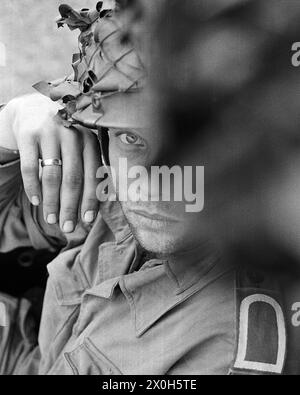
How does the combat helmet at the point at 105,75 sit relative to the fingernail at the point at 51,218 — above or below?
above

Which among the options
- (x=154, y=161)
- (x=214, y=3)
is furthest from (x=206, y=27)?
(x=154, y=161)

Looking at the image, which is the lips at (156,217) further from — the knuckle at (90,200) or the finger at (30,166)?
the finger at (30,166)

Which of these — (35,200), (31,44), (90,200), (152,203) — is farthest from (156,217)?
(31,44)

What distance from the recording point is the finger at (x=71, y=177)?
147 centimetres

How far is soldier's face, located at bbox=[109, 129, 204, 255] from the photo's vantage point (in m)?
1.43

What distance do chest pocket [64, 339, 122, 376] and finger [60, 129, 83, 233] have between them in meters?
0.27

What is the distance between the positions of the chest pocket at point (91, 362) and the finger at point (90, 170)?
0.96 feet

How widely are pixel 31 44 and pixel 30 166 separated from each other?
28cm

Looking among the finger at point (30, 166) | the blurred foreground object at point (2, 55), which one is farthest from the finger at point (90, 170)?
the blurred foreground object at point (2, 55)

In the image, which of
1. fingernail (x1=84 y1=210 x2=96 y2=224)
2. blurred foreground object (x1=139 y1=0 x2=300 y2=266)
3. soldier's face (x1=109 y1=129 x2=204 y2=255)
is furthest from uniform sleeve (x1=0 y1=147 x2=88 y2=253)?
blurred foreground object (x1=139 y1=0 x2=300 y2=266)

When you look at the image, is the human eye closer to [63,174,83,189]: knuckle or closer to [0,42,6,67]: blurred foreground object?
[63,174,83,189]: knuckle

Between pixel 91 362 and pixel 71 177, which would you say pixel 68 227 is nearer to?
pixel 71 177

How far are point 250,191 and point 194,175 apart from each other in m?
0.12

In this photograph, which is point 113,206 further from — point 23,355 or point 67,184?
point 23,355
